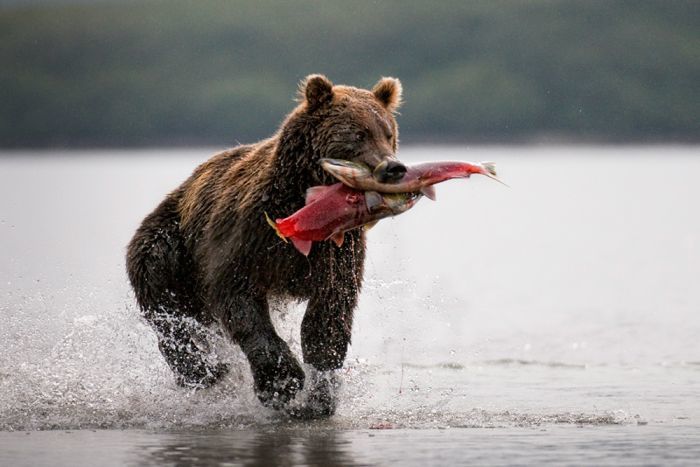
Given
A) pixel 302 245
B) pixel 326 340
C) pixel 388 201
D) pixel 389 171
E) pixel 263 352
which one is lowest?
pixel 263 352

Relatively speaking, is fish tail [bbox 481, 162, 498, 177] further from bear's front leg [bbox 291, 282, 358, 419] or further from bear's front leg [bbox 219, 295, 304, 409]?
bear's front leg [bbox 219, 295, 304, 409]

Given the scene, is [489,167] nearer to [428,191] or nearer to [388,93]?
[428,191]

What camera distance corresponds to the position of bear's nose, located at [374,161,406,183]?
814 centimetres

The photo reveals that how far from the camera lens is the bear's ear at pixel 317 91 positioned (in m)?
8.64

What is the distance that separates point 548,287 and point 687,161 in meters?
59.7

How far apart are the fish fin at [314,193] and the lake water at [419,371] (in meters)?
1.32

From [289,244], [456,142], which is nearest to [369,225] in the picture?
[289,244]

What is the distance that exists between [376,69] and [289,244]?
364 ft

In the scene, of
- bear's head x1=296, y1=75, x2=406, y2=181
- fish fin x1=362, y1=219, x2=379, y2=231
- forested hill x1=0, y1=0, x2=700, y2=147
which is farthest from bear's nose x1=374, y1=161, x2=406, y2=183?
forested hill x1=0, y1=0, x2=700, y2=147

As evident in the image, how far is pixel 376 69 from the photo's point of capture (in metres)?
119

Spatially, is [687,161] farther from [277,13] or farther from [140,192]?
[277,13]

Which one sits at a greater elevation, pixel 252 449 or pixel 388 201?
pixel 388 201

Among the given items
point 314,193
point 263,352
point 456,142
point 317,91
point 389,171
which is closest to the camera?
point 389,171

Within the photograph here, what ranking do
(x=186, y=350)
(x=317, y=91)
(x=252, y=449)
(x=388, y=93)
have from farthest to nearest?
(x=186, y=350) < (x=388, y=93) < (x=317, y=91) < (x=252, y=449)
